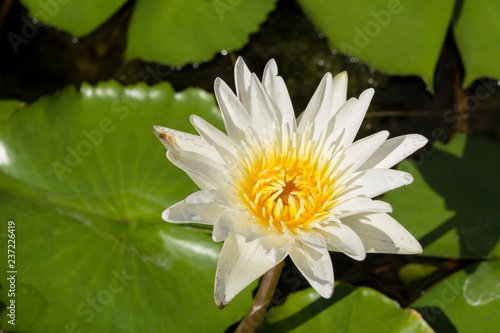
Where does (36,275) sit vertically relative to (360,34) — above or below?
below

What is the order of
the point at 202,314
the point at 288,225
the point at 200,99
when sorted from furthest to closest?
the point at 200,99
the point at 202,314
the point at 288,225

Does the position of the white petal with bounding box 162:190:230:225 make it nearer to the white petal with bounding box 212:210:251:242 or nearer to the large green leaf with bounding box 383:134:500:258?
the white petal with bounding box 212:210:251:242

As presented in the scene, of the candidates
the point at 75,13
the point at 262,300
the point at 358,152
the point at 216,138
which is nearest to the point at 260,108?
the point at 216,138

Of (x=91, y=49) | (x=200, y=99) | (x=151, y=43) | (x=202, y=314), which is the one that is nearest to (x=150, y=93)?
(x=200, y=99)

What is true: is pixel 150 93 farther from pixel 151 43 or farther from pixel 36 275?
pixel 36 275

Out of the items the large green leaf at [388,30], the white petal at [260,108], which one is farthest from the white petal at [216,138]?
the large green leaf at [388,30]

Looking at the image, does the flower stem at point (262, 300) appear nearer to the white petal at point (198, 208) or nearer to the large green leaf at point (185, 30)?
the white petal at point (198, 208)
